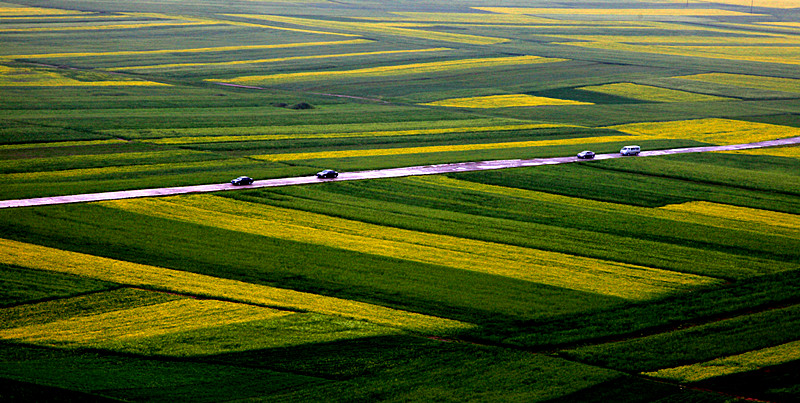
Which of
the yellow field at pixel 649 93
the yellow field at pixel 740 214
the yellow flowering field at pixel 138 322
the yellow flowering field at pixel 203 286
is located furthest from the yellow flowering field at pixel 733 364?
the yellow field at pixel 649 93

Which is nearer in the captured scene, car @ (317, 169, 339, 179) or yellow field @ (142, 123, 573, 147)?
car @ (317, 169, 339, 179)

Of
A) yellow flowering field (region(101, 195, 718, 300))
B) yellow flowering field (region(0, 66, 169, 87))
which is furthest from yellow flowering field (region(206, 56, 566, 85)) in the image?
yellow flowering field (region(101, 195, 718, 300))

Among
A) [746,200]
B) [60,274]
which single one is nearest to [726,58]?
[746,200]

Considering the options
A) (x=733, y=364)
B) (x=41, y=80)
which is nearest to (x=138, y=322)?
(x=733, y=364)

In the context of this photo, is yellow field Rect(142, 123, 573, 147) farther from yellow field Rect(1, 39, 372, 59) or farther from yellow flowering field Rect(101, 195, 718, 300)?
yellow field Rect(1, 39, 372, 59)

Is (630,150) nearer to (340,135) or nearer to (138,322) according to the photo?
(340,135)

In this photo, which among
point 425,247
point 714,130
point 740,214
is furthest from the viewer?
point 714,130

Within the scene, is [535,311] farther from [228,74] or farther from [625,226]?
[228,74]
